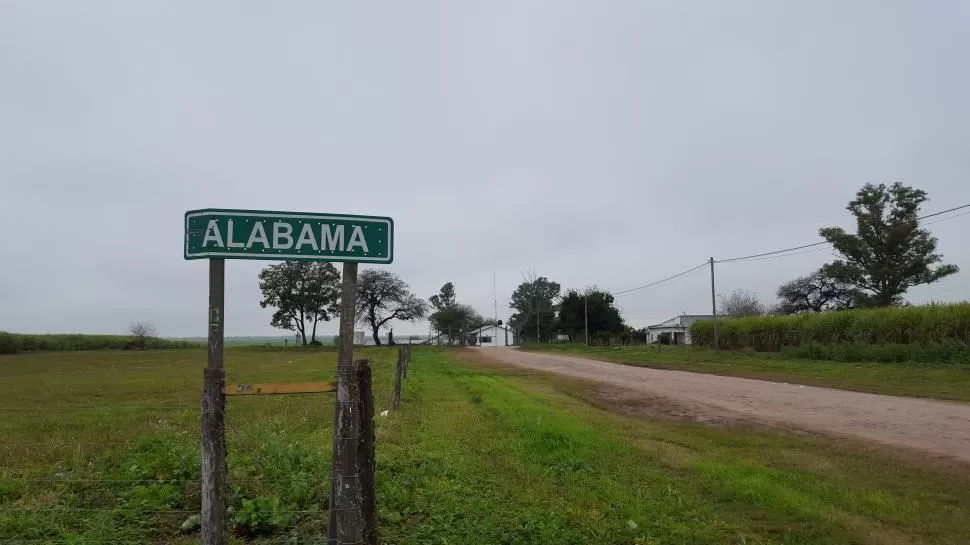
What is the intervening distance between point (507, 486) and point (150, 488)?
331cm

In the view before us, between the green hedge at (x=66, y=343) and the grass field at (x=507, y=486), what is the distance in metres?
65.9

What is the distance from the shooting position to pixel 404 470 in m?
6.79

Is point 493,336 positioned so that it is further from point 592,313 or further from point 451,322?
point 592,313

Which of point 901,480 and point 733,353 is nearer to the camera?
point 901,480

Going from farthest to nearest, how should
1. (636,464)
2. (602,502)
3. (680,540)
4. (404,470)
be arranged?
1. (636,464)
2. (404,470)
3. (602,502)
4. (680,540)

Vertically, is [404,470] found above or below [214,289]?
below

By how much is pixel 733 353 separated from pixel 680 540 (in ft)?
117

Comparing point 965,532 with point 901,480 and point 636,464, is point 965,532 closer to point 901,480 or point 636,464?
point 901,480

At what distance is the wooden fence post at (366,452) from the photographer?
3914 mm

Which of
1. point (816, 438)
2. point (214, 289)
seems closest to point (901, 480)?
point (816, 438)

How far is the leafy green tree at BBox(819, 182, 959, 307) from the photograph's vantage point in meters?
46.0

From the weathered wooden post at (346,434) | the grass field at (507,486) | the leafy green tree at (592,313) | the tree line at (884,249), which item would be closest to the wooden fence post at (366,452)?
the weathered wooden post at (346,434)

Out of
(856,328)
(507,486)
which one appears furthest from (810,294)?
(507,486)

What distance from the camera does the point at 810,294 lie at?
79.1 m
